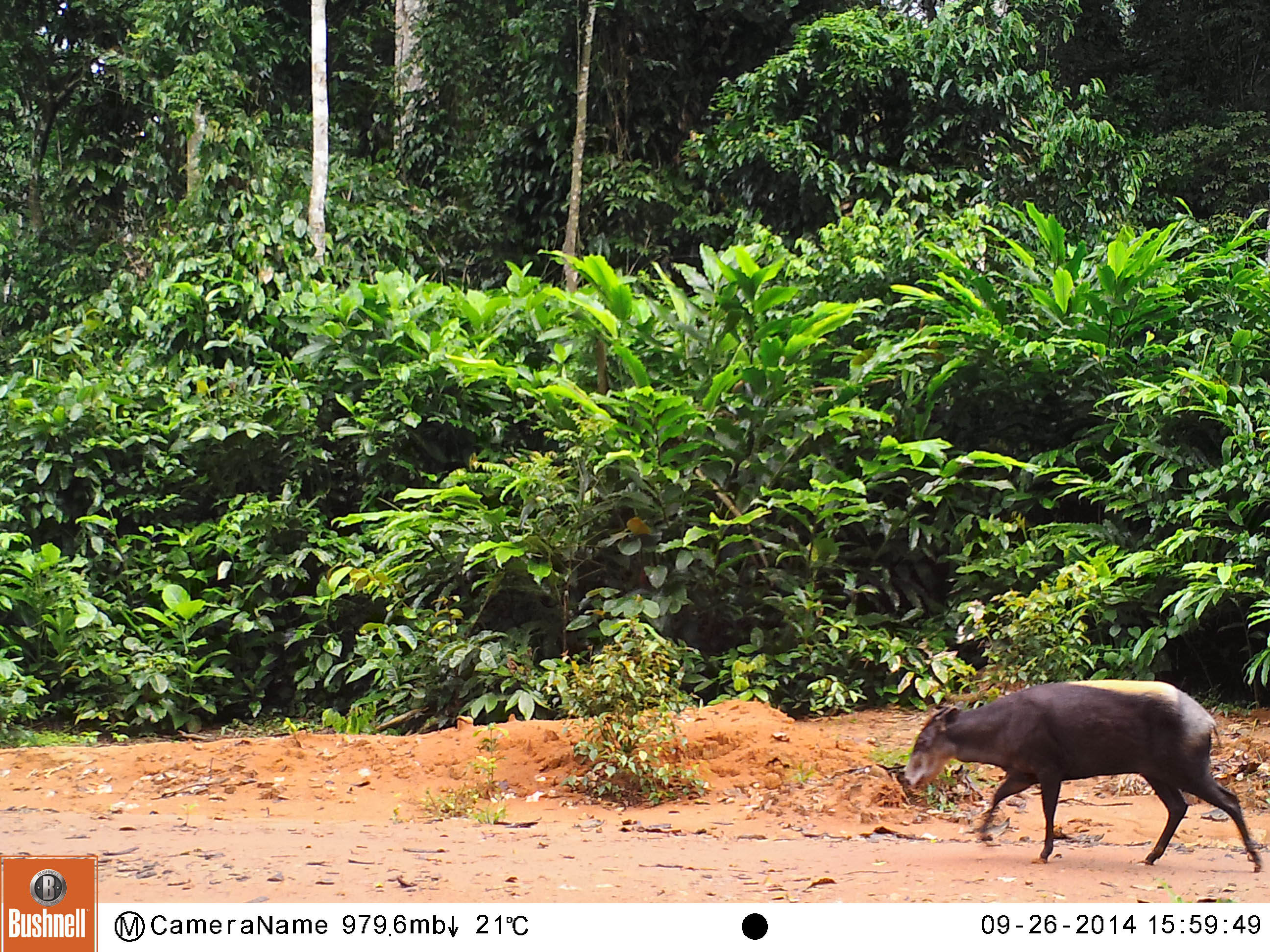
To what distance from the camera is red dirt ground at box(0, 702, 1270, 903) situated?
9.38 ft

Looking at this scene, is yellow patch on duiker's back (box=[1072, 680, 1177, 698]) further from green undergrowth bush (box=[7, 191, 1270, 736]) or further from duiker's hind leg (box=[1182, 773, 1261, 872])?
green undergrowth bush (box=[7, 191, 1270, 736])

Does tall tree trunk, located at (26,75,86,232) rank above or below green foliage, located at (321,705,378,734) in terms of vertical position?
above

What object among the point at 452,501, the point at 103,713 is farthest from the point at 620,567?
the point at 103,713

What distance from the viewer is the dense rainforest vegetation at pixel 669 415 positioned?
21.2 feet

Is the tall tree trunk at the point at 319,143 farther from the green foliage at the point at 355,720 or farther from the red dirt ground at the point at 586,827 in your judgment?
the red dirt ground at the point at 586,827

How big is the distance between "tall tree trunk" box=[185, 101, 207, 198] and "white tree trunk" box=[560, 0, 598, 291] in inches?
138

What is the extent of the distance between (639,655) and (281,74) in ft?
37.0

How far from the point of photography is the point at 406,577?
709 cm

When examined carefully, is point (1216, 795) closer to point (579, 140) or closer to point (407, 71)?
point (579, 140)
